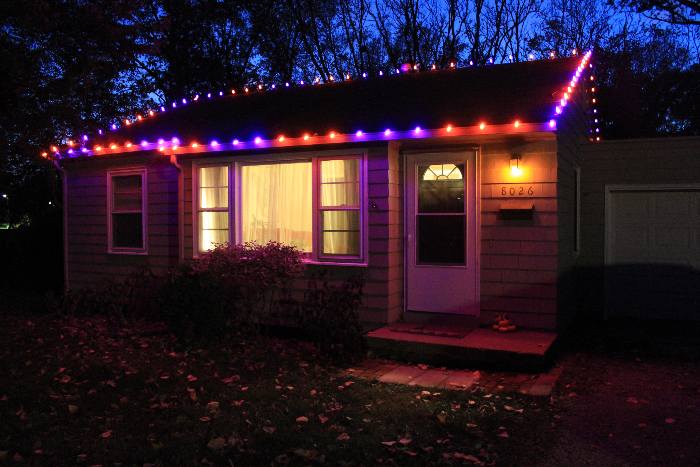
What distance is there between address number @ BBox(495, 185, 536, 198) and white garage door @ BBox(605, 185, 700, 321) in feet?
9.21

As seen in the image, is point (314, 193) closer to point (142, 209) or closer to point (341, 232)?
point (341, 232)

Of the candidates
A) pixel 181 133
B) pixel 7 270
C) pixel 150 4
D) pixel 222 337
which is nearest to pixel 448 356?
pixel 222 337

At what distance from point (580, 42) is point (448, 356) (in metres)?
18.0

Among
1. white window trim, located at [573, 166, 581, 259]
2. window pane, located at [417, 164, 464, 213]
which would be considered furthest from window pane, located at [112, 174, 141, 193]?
white window trim, located at [573, 166, 581, 259]

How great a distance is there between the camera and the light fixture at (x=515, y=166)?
266 inches

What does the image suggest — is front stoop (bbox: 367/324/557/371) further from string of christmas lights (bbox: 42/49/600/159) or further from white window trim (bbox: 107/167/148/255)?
white window trim (bbox: 107/167/148/255)

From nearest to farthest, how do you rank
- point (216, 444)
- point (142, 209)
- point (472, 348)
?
point (216, 444) < point (472, 348) < point (142, 209)

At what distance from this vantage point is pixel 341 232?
756 cm

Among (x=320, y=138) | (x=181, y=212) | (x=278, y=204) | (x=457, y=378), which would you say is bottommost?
(x=457, y=378)

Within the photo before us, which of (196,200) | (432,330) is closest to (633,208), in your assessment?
(432,330)

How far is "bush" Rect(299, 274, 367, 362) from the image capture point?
6398mm

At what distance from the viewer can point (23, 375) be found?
5648mm

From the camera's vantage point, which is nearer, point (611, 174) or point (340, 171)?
point (340, 171)

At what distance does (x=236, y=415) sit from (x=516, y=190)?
13.6 feet
